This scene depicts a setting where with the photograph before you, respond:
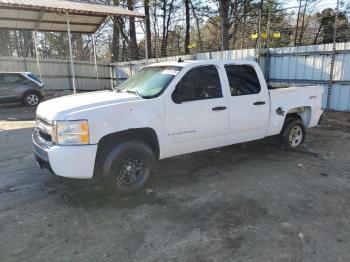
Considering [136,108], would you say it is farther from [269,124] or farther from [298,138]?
[298,138]

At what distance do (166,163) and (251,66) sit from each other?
91.1 inches

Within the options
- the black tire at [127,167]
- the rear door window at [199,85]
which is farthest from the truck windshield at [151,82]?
the black tire at [127,167]

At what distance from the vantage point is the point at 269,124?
19.2 feet

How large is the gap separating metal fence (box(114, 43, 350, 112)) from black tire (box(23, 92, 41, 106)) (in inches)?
326

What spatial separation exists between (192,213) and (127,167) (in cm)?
111

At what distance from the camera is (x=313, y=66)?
34.7 ft

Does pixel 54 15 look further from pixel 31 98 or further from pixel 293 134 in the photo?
pixel 293 134

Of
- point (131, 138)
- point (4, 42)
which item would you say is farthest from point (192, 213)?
point (4, 42)

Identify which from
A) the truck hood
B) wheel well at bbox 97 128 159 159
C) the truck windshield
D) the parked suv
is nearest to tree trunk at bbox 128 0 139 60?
the parked suv

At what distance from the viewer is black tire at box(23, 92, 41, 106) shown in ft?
45.6

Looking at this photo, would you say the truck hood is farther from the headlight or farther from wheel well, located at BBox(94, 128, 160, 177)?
wheel well, located at BBox(94, 128, 160, 177)

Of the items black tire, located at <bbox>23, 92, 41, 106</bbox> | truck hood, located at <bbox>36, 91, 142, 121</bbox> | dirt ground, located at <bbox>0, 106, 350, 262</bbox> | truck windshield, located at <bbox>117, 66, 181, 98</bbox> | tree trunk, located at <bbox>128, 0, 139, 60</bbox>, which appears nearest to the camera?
dirt ground, located at <bbox>0, 106, 350, 262</bbox>

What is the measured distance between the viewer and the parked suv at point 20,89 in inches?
529

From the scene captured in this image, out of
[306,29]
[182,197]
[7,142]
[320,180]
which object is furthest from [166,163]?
[306,29]
